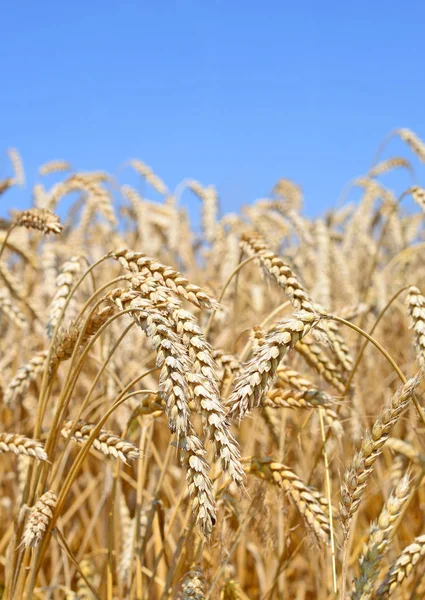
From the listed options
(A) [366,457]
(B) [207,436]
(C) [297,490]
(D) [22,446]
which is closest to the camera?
(A) [366,457]

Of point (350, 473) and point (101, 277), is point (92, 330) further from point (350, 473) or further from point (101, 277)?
point (101, 277)

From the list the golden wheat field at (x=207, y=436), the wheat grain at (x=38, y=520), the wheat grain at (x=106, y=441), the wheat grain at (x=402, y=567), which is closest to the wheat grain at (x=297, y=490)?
the golden wheat field at (x=207, y=436)

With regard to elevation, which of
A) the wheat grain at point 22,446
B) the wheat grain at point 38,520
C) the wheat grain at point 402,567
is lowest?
the wheat grain at point 402,567

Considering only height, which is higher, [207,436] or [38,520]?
[207,436]

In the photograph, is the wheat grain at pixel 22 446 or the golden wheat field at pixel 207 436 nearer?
the golden wheat field at pixel 207 436

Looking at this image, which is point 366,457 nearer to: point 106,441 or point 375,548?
point 375,548

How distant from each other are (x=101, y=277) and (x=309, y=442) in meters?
2.85

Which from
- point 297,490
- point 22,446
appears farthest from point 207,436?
point 22,446

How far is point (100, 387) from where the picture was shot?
346 centimetres

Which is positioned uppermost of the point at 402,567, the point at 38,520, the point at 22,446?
the point at 22,446

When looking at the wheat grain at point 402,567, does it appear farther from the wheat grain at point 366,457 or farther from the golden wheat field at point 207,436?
the wheat grain at point 366,457

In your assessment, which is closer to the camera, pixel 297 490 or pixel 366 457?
pixel 366 457

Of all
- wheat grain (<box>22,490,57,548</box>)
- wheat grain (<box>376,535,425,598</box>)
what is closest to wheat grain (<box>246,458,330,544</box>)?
wheat grain (<box>376,535,425,598</box>)

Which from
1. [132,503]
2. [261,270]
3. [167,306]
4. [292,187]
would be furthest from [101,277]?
[167,306]
